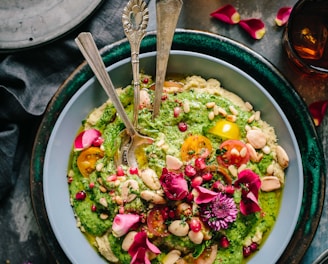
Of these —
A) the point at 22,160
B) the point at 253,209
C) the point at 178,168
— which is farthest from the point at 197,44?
the point at 22,160

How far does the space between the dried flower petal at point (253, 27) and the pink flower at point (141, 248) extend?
1.36 m

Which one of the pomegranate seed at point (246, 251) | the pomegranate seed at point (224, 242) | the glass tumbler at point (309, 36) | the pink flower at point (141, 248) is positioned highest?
the glass tumbler at point (309, 36)

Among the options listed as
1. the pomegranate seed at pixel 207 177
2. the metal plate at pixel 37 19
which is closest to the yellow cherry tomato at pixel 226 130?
the pomegranate seed at pixel 207 177

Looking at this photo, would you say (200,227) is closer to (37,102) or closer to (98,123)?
(98,123)

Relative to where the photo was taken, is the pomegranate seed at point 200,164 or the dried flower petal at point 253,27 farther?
the dried flower petal at point 253,27

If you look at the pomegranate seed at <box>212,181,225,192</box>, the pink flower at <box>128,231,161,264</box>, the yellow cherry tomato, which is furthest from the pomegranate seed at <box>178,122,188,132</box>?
the pink flower at <box>128,231,161,264</box>

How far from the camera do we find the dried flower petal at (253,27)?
10.1ft

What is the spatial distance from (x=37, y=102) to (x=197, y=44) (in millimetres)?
1003

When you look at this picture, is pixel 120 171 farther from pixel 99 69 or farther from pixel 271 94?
pixel 271 94

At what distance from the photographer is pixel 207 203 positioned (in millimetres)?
2604

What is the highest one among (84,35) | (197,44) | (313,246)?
(84,35)

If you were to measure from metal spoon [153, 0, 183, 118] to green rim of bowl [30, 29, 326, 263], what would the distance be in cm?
14

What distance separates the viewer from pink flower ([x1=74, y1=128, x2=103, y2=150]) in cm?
279

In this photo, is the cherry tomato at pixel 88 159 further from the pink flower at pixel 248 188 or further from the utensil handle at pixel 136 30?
the pink flower at pixel 248 188
